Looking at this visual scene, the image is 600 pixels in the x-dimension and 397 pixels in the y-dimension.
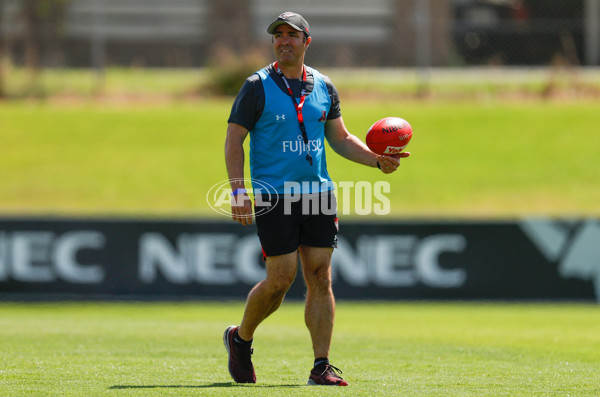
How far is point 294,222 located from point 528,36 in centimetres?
1716

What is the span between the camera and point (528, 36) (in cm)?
2214

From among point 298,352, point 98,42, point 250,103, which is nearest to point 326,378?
point 250,103

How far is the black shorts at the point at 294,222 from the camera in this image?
6.24m

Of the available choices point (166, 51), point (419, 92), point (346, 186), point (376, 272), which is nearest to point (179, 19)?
point (166, 51)

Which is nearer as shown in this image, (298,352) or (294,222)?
(294,222)

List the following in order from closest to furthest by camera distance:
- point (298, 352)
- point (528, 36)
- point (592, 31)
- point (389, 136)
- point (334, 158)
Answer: point (389, 136), point (298, 352), point (334, 158), point (528, 36), point (592, 31)

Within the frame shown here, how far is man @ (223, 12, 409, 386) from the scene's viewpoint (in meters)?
6.23

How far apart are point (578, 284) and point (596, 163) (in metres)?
6.26

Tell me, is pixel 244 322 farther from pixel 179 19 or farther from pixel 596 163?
pixel 179 19

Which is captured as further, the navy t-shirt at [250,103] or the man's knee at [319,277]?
the man's knee at [319,277]

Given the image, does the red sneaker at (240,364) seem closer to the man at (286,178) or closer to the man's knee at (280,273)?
the man at (286,178)

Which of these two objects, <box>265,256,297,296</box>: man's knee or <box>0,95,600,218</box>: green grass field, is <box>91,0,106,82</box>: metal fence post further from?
<box>265,256,297,296</box>: man's knee

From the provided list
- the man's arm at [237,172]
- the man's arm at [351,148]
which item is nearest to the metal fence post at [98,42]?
the man's arm at [351,148]

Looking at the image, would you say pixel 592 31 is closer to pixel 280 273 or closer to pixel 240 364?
pixel 280 273
